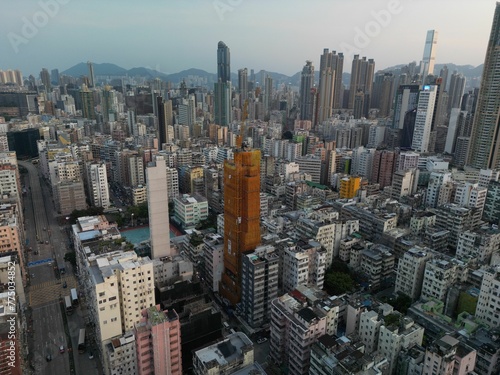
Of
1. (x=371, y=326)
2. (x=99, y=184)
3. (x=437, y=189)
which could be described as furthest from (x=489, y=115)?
(x=99, y=184)

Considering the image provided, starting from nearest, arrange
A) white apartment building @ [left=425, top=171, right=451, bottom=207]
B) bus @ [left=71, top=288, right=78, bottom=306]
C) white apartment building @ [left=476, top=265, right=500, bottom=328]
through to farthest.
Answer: white apartment building @ [left=476, top=265, right=500, bottom=328]
bus @ [left=71, top=288, right=78, bottom=306]
white apartment building @ [left=425, top=171, right=451, bottom=207]

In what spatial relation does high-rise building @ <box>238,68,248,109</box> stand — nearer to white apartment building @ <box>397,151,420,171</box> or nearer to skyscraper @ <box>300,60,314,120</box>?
skyscraper @ <box>300,60,314,120</box>

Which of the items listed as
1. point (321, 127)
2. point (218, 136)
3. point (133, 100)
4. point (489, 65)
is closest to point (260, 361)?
point (489, 65)

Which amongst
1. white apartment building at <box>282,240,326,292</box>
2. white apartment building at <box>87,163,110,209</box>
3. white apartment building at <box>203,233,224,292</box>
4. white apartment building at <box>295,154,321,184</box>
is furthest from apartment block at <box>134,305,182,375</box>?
white apartment building at <box>295,154,321,184</box>

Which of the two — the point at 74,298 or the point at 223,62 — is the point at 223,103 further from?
the point at 74,298

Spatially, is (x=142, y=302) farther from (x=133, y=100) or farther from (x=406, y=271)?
(x=133, y=100)

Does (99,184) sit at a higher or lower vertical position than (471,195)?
lower

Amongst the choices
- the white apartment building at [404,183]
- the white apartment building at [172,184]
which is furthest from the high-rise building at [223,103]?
the white apartment building at [404,183]
